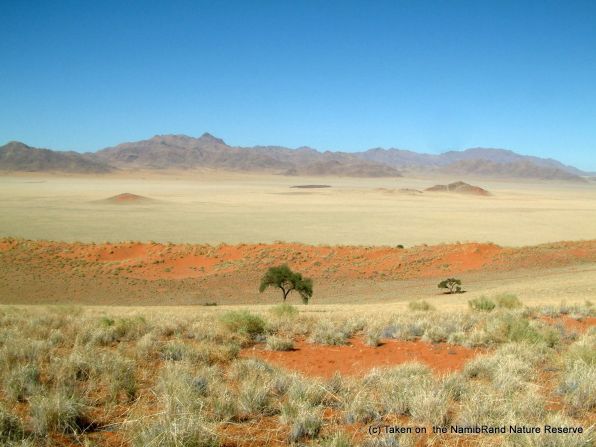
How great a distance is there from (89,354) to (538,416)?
556 cm

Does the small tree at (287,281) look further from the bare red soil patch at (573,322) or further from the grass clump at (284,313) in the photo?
the bare red soil patch at (573,322)

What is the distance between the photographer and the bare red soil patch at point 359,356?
7496mm

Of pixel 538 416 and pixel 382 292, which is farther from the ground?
pixel 538 416

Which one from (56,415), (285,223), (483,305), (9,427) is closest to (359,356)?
(56,415)

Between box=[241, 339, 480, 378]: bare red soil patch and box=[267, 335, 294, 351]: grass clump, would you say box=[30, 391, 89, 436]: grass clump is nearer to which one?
box=[241, 339, 480, 378]: bare red soil patch

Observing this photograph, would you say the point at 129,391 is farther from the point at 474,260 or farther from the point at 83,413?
the point at 474,260

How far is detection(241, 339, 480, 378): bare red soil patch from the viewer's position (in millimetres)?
7496

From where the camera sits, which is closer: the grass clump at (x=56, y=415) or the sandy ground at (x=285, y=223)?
the grass clump at (x=56, y=415)

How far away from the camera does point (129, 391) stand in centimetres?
557

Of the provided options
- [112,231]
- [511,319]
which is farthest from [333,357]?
[112,231]

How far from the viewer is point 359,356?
327 inches

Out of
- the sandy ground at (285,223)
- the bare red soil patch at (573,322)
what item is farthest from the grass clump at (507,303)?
the sandy ground at (285,223)

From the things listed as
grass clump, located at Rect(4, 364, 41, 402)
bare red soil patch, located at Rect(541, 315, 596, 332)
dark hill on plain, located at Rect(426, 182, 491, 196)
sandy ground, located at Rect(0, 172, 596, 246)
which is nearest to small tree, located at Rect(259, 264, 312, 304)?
bare red soil patch, located at Rect(541, 315, 596, 332)

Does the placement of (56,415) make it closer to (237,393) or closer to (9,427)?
(9,427)
